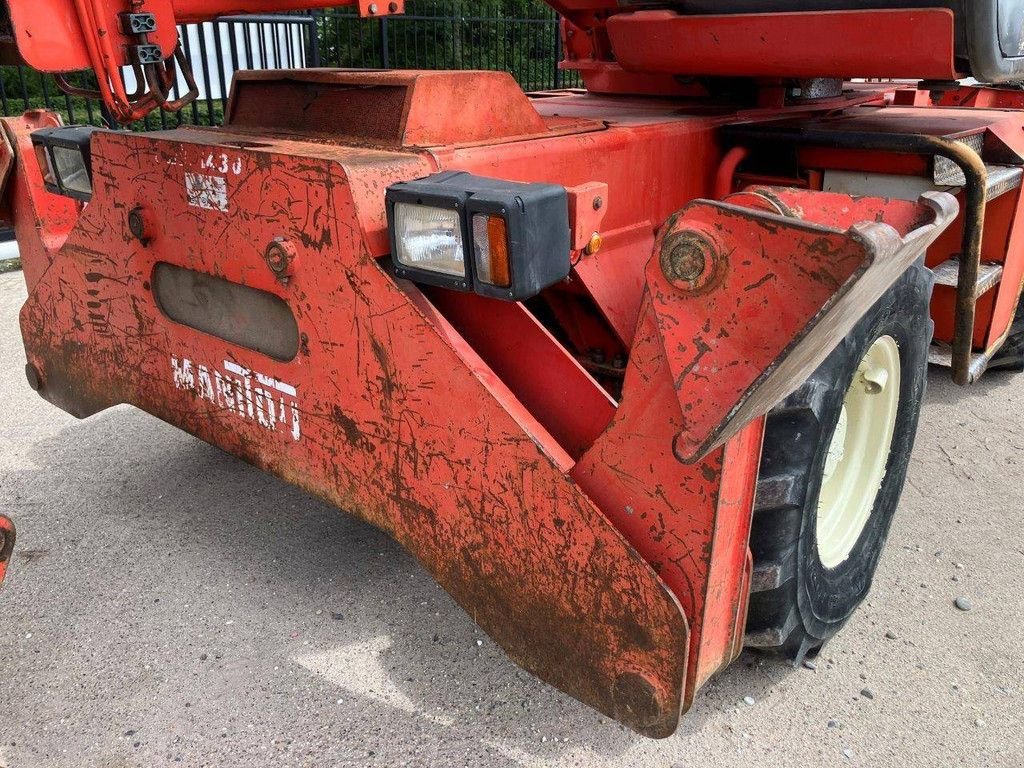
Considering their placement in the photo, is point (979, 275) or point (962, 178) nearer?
point (962, 178)

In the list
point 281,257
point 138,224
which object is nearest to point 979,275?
point 281,257

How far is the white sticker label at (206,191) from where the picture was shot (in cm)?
200

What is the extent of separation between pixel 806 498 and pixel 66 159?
2122mm

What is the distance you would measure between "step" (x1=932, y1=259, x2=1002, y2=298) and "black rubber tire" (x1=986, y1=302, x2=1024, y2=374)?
3.94 ft

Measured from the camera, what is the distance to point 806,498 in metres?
1.85

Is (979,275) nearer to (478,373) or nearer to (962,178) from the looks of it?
(962,178)

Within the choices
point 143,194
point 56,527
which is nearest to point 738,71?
point 143,194

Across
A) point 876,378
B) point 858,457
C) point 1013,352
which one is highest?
point 876,378

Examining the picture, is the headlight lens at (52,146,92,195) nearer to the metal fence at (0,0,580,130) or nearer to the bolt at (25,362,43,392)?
the bolt at (25,362,43,392)

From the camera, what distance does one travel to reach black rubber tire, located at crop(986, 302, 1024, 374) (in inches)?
153

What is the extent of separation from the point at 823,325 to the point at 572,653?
85 cm

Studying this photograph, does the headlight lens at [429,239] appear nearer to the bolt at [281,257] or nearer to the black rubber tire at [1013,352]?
the bolt at [281,257]

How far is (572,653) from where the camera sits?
1784mm

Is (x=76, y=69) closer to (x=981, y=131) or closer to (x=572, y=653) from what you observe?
(x=572, y=653)
